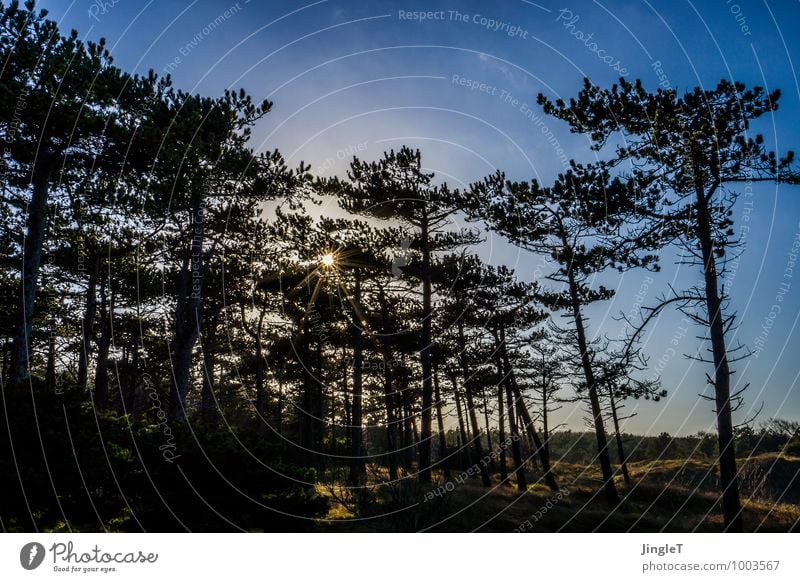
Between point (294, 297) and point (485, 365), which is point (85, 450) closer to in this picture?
point (294, 297)

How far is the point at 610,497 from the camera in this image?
64.9 ft

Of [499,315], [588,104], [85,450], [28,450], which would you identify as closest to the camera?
[28,450]

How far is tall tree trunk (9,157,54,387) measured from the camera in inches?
372

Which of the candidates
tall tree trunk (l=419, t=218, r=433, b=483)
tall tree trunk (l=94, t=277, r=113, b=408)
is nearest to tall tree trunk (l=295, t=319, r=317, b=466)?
tall tree trunk (l=419, t=218, r=433, b=483)

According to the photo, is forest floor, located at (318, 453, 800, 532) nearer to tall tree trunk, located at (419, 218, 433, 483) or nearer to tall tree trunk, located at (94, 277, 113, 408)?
tall tree trunk, located at (419, 218, 433, 483)

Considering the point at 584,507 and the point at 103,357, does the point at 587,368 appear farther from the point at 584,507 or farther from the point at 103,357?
the point at 103,357

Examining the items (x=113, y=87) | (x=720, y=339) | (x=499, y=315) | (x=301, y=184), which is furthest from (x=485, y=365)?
(x=113, y=87)
